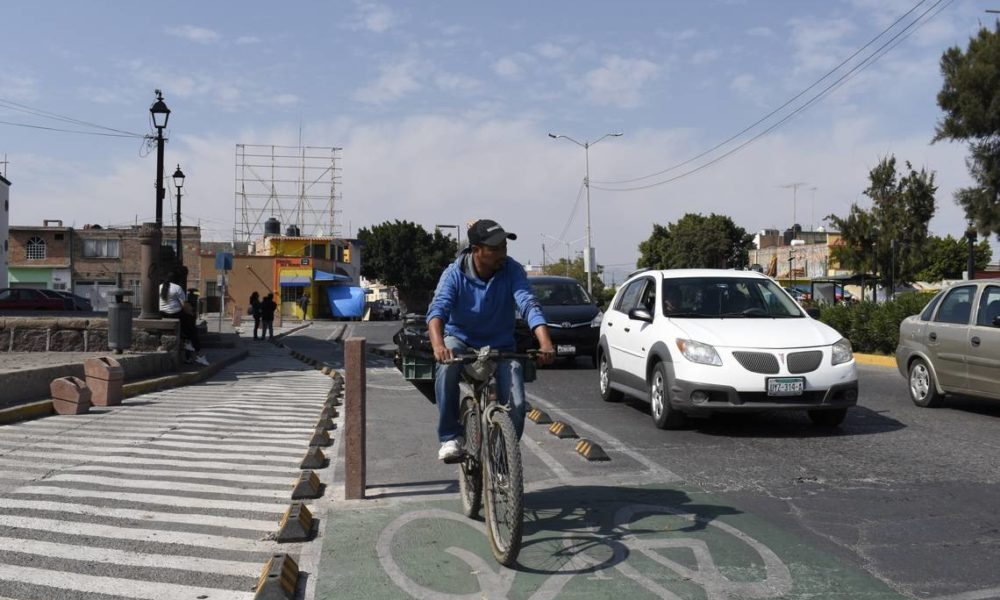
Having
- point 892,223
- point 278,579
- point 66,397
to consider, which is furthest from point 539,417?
point 892,223

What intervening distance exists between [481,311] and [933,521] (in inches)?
115

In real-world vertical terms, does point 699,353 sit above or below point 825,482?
above

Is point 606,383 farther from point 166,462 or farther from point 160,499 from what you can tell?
point 160,499

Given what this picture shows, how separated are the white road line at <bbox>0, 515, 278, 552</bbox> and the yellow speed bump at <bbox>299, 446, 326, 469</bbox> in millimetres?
1982

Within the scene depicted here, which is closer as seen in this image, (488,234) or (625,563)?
(625,563)

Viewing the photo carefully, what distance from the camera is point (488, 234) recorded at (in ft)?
16.9

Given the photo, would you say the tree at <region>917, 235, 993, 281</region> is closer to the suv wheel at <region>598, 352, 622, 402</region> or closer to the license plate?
the suv wheel at <region>598, 352, 622, 402</region>

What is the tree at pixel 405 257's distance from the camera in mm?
87688

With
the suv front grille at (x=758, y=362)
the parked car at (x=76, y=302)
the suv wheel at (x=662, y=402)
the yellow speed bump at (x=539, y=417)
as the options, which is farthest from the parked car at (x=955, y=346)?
the parked car at (x=76, y=302)

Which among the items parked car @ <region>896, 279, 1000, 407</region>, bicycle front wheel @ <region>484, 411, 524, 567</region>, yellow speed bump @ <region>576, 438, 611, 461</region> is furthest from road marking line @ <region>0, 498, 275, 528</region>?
parked car @ <region>896, 279, 1000, 407</region>

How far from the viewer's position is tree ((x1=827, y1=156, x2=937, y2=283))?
42312 mm

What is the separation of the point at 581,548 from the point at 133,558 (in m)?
2.33

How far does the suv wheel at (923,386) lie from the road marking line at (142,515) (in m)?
8.30

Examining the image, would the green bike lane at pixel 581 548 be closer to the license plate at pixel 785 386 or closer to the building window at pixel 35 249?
the license plate at pixel 785 386
